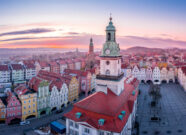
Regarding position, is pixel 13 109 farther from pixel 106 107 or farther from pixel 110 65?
pixel 110 65

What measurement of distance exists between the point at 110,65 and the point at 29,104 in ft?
84.6

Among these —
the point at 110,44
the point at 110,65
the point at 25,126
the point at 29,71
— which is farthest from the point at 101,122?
the point at 29,71

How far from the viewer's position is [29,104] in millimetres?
47125

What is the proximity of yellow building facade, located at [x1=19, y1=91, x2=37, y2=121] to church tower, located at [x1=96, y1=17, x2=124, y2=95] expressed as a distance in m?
21.0

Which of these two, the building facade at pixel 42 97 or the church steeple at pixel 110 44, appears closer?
the church steeple at pixel 110 44

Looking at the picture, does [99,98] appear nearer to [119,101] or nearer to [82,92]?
[119,101]

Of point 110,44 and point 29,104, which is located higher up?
point 110,44

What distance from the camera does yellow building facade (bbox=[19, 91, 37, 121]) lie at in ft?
151

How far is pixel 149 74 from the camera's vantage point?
92188mm

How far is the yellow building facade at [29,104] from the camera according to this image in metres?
46.1

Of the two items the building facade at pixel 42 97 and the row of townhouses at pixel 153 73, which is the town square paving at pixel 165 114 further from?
the building facade at pixel 42 97

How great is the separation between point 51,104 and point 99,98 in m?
24.8

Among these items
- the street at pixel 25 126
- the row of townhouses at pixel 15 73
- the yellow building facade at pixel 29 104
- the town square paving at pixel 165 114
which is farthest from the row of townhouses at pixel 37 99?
the row of townhouses at pixel 15 73

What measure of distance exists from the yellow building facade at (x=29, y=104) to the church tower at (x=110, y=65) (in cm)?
2097
